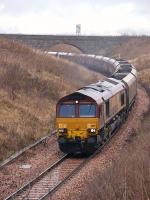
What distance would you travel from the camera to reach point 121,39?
103 meters

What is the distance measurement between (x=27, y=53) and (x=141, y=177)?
38.3 m

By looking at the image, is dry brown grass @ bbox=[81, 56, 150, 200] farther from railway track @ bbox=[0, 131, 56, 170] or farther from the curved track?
railway track @ bbox=[0, 131, 56, 170]

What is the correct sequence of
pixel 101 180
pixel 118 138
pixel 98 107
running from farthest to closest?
1. pixel 118 138
2. pixel 98 107
3. pixel 101 180

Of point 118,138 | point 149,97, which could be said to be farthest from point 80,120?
point 149,97

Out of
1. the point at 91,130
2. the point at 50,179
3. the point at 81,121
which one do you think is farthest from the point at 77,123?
the point at 50,179

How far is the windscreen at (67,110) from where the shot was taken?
2241 cm

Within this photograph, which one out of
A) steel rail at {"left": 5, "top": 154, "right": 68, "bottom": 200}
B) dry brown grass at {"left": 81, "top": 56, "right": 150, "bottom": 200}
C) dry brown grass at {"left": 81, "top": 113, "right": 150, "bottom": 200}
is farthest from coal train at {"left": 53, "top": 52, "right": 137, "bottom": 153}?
dry brown grass at {"left": 81, "top": 113, "right": 150, "bottom": 200}

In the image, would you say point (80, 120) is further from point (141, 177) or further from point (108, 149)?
point (141, 177)

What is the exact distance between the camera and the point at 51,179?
1866 centimetres

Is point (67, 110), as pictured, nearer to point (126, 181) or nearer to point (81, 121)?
point (81, 121)

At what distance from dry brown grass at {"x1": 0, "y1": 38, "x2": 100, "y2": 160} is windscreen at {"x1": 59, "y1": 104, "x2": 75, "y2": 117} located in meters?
2.83

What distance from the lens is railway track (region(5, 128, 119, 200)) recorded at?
647 inches

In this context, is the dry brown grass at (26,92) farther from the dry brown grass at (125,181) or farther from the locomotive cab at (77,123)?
the dry brown grass at (125,181)

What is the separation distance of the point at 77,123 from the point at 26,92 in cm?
1356
